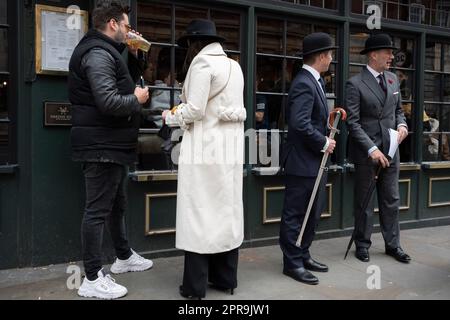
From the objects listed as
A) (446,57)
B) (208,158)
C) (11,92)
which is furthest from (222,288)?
(446,57)

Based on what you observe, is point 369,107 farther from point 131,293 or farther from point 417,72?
point 131,293

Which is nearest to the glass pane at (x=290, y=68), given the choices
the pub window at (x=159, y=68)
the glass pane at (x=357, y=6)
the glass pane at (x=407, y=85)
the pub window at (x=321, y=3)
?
the pub window at (x=321, y=3)

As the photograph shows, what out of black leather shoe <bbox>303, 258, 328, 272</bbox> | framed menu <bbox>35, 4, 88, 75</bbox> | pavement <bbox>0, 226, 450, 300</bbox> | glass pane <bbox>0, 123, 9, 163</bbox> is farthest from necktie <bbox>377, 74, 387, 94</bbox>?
glass pane <bbox>0, 123, 9, 163</bbox>

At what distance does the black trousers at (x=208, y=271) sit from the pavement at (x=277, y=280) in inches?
4.2

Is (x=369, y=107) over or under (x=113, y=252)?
over

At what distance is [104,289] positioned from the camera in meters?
3.76

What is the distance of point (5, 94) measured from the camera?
172 inches

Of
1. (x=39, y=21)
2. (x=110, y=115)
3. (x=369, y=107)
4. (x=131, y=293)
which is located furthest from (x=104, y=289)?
(x=369, y=107)

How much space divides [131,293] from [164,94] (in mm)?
1942

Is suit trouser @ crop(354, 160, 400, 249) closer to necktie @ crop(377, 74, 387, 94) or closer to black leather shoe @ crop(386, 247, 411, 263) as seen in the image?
black leather shoe @ crop(386, 247, 411, 263)

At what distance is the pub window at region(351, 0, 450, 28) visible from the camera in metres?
6.08

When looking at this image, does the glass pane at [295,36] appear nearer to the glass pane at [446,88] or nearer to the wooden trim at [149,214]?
the wooden trim at [149,214]

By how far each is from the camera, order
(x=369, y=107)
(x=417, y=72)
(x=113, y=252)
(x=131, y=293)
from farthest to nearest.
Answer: (x=417, y=72), (x=369, y=107), (x=113, y=252), (x=131, y=293)

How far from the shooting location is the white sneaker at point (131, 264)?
14.3ft
